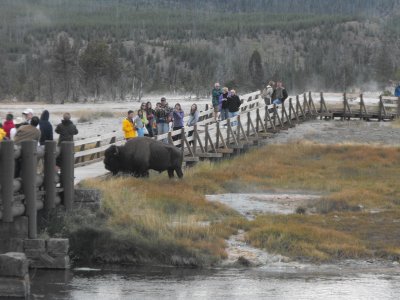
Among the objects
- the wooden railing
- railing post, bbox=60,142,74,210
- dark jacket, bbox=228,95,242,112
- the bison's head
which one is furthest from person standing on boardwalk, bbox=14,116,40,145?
dark jacket, bbox=228,95,242,112

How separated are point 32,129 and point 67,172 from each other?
146cm

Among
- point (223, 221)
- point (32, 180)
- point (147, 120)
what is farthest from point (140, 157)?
point (32, 180)

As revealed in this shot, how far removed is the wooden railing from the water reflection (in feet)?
26.8

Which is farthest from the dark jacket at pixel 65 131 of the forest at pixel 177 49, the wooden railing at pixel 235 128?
the forest at pixel 177 49

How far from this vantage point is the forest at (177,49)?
90062 mm

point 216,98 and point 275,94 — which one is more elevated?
point 216,98

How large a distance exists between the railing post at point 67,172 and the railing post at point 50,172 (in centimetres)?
40

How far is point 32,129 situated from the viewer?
18.7 m

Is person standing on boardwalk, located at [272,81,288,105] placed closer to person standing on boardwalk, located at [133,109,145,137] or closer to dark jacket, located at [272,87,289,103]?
dark jacket, located at [272,87,289,103]

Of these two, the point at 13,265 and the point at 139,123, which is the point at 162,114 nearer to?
the point at 139,123

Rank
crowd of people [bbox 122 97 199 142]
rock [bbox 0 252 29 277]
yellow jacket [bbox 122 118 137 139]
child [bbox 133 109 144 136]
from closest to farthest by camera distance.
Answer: rock [bbox 0 252 29 277], yellow jacket [bbox 122 118 137 139], child [bbox 133 109 144 136], crowd of people [bbox 122 97 199 142]

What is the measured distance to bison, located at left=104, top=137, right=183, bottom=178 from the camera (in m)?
22.6

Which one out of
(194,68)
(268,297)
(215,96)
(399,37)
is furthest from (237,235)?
(399,37)

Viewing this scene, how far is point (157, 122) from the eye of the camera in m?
27.6
